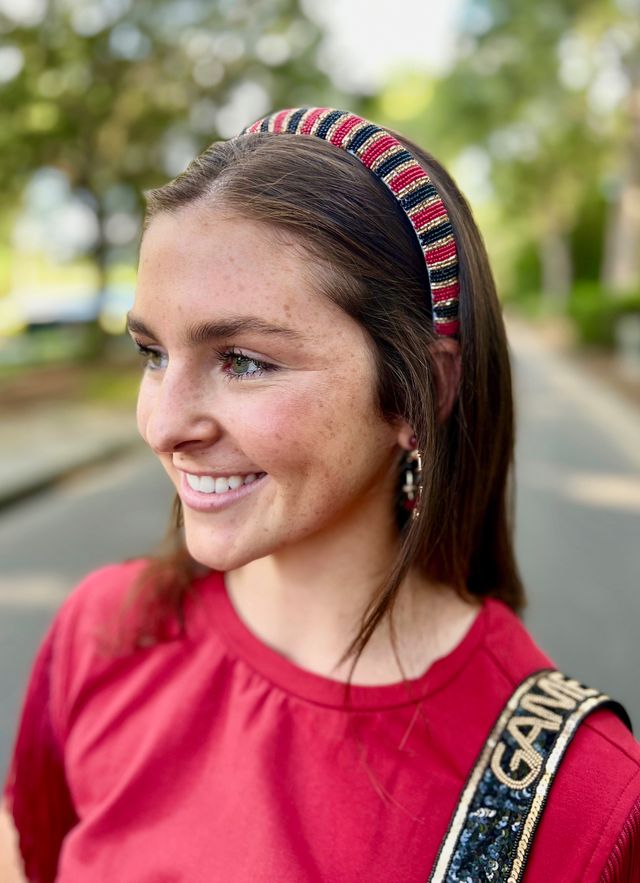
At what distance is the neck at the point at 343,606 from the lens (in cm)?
143

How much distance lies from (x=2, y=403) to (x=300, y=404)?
45.2ft

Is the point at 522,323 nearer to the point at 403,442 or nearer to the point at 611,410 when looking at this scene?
the point at 611,410

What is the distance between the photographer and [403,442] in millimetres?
1376

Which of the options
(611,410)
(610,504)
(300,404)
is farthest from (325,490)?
(611,410)

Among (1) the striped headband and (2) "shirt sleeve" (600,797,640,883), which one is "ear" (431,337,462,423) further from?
(2) "shirt sleeve" (600,797,640,883)

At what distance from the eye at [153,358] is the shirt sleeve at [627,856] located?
897mm

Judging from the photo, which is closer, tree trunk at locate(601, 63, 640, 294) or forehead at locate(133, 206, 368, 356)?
forehead at locate(133, 206, 368, 356)

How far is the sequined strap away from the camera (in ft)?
3.76

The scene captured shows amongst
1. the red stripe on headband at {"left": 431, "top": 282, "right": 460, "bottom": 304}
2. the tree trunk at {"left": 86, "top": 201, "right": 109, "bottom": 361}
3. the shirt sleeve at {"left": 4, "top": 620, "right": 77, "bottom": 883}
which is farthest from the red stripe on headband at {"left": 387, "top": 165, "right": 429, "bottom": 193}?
the tree trunk at {"left": 86, "top": 201, "right": 109, "bottom": 361}

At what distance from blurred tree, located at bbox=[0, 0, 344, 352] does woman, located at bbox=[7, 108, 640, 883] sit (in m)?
14.6

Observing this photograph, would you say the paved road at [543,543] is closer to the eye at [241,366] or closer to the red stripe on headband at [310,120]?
the eye at [241,366]

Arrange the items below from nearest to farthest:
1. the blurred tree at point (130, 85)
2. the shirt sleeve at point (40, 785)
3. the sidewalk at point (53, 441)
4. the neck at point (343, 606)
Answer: the neck at point (343, 606) → the shirt sleeve at point (40, 785) → the sidewalk at point (53, 441) → the blurred tree at point (130, 85)

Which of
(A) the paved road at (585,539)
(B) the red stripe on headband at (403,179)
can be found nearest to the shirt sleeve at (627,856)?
(B) the red stripe on headband at (403,179)

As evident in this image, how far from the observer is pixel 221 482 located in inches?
51.3
